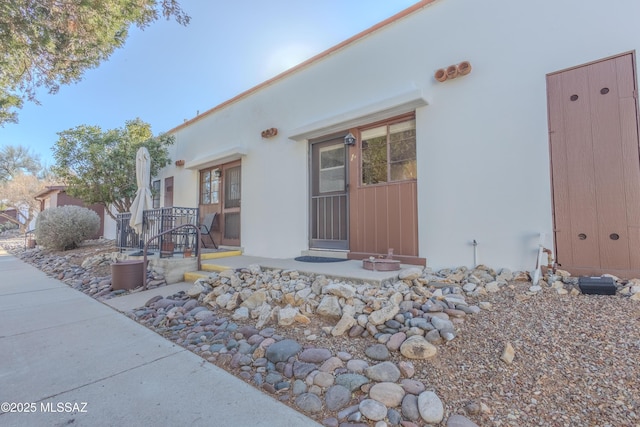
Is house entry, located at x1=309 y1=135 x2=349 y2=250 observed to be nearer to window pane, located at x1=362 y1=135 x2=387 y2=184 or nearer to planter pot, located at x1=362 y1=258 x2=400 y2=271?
window pane, located at x1=362 y1=135 x2=387 y2=184

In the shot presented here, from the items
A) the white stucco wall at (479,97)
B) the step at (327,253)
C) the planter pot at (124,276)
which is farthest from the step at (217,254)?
the white stucco wall at (479,97)

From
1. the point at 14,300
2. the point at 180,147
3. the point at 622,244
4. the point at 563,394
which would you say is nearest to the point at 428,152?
the point at 622,244

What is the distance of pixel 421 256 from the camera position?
4219 mm

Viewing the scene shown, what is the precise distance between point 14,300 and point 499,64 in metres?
7.52

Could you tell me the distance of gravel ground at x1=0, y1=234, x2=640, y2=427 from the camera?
62.3 inches

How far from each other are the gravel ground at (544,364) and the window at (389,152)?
244 centimetres

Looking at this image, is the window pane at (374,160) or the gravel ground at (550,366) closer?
the gravel ground at (550,366)

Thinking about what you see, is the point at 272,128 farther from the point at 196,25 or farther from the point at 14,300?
the point at 14,300

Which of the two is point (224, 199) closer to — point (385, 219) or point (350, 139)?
point (350, 139)

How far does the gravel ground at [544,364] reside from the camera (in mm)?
1583

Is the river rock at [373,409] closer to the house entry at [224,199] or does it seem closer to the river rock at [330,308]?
the river rock at [330,308]

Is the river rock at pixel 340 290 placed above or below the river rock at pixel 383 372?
above

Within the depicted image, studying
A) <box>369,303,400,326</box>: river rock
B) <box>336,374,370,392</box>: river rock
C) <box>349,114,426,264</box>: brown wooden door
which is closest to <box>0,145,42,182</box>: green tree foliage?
<box>349,114,426,264</box>: brown wooden door

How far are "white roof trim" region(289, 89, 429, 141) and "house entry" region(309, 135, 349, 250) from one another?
1.06 feet
